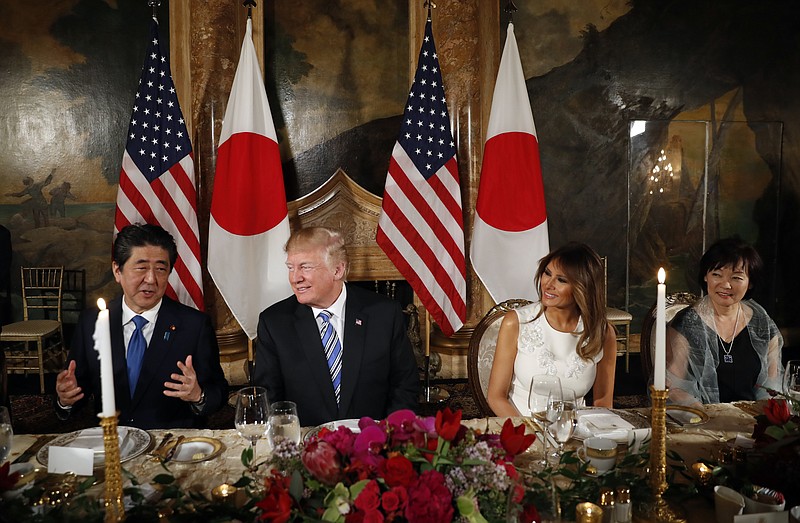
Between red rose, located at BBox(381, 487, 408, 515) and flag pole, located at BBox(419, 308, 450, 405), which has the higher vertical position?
red rose, located at BBox(381, 487, 408, 515)

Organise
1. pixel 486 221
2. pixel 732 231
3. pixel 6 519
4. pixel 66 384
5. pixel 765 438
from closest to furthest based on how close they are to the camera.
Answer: pixel 6 519 → pixel 765 438 → pixel 66 384 → pixel 486 221 → pixel 732 231

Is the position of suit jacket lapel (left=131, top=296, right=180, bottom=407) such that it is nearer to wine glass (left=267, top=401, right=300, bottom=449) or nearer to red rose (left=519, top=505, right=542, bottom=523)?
wine glass (left=267, top=401, right=300, bottom=449)

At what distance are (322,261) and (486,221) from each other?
87.8 inches

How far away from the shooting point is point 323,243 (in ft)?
9.02

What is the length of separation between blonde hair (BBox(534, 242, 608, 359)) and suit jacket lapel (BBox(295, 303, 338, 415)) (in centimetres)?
111

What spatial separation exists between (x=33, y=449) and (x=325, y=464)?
1296mm

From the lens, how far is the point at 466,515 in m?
1.22

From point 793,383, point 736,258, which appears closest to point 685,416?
point 793,383

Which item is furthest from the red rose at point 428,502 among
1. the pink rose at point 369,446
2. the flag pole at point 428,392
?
the flag pole at point 428,392

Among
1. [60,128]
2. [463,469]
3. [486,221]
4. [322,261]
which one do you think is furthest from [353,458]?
[60,128]

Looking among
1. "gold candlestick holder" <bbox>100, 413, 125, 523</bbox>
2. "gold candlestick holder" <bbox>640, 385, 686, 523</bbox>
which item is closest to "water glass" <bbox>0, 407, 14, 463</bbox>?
"gold candlestick holder" <bbox>100, 413, 125, 523</bbox>

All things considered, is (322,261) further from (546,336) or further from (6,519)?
(6,519)

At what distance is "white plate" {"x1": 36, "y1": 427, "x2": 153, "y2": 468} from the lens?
6.21 ft

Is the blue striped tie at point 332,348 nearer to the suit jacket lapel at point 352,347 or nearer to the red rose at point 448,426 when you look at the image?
the suit jacket lapel at point 352,347
